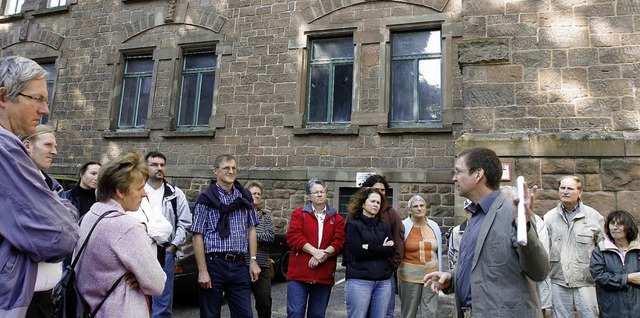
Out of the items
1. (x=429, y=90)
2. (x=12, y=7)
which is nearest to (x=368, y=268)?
(x=429, y=90)

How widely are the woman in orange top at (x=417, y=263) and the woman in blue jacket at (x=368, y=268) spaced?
0.67 metres

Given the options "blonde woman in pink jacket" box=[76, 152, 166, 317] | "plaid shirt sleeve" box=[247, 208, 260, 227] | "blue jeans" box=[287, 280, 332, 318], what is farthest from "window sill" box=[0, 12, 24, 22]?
"blonde woman in pink jacket" box=[76, 152, 166, 317]

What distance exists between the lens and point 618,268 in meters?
4.03

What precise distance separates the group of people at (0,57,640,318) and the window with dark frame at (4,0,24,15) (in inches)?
511

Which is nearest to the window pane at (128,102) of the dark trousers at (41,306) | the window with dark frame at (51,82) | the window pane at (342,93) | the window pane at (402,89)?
the window with dark frame at (51,82)

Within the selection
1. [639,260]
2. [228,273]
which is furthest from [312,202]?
[639,260]

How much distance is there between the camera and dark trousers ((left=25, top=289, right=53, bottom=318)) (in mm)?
1999

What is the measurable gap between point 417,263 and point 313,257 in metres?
1.36

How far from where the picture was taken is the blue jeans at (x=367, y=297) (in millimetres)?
4277

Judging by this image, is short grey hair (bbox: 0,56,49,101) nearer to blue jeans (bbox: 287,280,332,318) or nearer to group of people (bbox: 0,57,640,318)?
group of people (bbox: 0,57,640,318)

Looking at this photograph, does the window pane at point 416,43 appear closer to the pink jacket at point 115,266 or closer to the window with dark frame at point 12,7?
the pink jacket at point 115,266

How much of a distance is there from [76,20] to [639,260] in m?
14.4

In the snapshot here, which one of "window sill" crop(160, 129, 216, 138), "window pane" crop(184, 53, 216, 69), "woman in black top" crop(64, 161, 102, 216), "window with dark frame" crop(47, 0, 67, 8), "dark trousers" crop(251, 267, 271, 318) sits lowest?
"dark trousers" crop(251, 267, 271, 318)

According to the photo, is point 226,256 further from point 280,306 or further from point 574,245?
point 574,245
